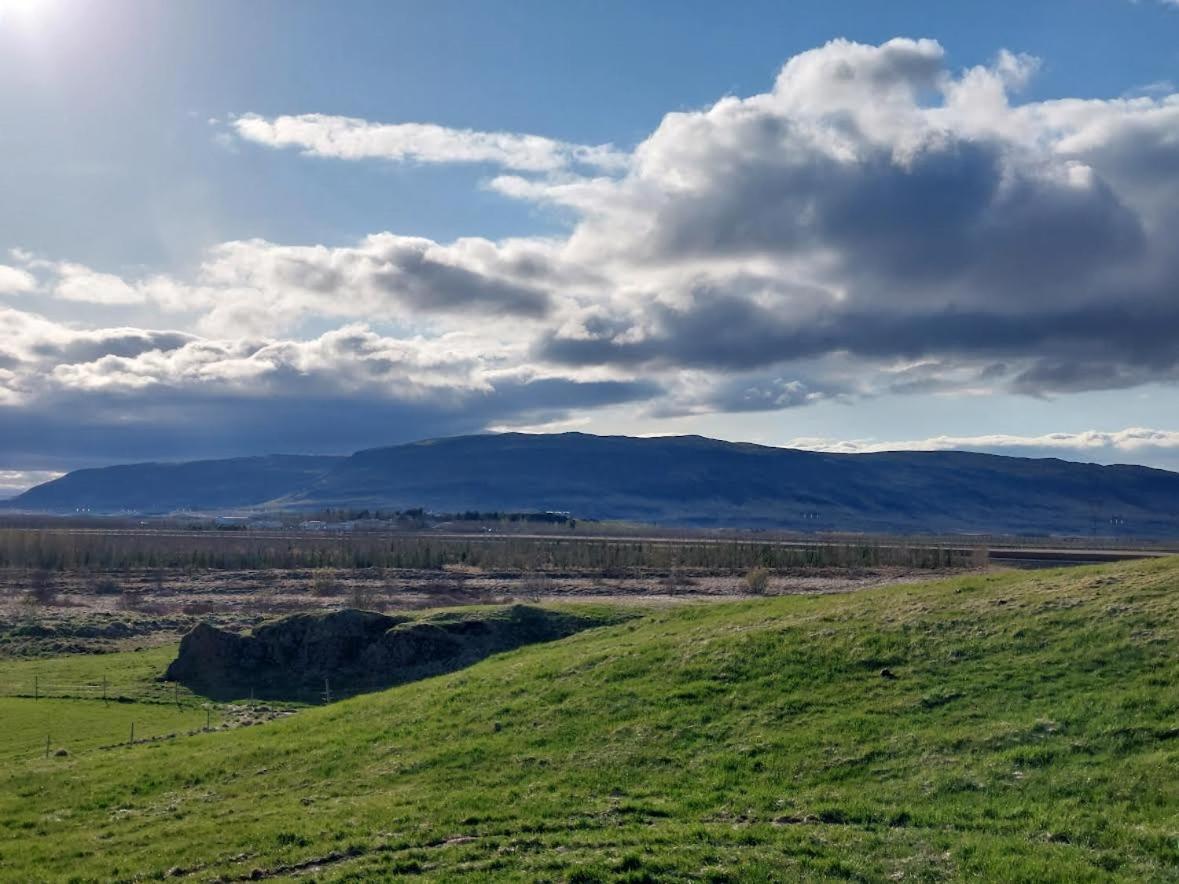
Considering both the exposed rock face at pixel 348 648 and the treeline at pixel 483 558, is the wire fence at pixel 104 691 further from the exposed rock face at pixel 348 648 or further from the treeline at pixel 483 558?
the treeline at pixel 483 558

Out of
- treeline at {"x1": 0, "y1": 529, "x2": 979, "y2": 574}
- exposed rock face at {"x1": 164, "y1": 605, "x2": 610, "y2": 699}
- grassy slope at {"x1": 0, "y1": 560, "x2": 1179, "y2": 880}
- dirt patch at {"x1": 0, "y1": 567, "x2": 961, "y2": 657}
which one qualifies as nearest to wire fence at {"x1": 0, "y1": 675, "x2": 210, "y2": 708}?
exposed rock face at {"x1": 164, "y1": 605, "x2": 610, "y2": 699}

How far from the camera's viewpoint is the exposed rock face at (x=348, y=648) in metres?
47.5

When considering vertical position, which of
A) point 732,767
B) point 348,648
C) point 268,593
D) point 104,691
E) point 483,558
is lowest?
point 268,593

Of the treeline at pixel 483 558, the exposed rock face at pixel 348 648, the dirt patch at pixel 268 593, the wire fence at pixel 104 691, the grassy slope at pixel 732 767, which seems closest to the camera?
the grassy slope at pixel 732 767

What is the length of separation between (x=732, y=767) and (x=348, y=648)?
34.0 m

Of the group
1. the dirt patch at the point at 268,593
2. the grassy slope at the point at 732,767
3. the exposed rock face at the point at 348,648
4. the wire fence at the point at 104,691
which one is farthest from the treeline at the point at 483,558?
the grassy slope at the point at 732,767

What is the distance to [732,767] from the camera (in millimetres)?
19312

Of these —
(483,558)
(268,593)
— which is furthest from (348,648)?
(483,558)

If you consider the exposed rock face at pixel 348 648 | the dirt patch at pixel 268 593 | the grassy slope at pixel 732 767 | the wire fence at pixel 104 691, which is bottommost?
the dirt patch at pixel 268 593

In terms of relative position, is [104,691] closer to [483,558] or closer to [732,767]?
[732,767]

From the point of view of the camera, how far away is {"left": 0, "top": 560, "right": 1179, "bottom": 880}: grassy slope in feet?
47.9

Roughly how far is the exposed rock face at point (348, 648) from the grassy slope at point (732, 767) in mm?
16702

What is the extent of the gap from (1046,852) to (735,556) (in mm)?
135815

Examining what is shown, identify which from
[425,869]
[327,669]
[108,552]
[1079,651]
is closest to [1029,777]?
[1079,651]
